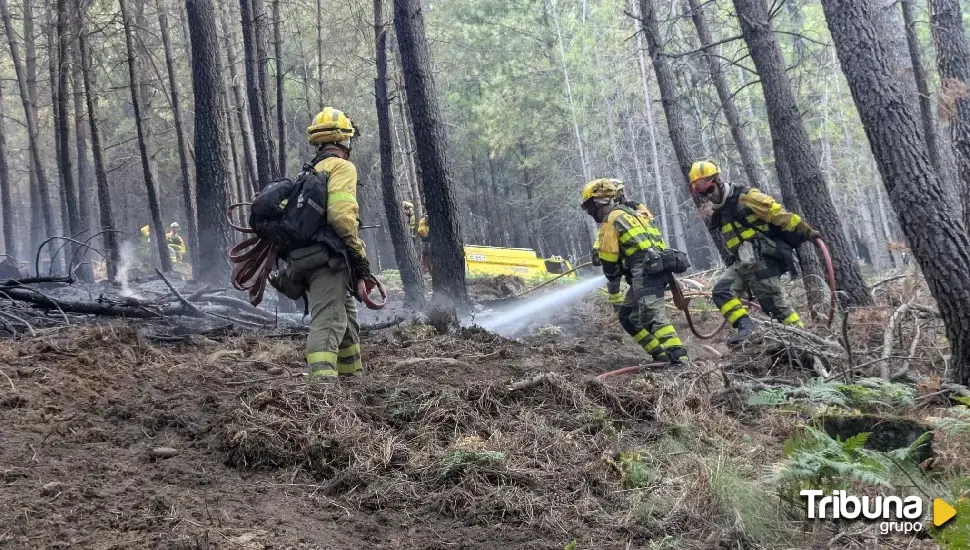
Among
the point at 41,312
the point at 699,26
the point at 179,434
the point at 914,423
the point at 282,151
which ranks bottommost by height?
the point at 914,423

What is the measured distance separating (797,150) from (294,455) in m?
7.49

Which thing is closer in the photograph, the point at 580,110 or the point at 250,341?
the point at 250,341

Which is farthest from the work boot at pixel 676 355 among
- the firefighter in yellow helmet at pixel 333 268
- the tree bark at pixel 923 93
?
the tree bark at pixel 923 93

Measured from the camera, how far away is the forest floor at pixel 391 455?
3.43 metres

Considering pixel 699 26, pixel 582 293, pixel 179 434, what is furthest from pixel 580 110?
pixel 179 434

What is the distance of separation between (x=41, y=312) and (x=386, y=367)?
3410mm

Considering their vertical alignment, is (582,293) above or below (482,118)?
below

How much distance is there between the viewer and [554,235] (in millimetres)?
44188

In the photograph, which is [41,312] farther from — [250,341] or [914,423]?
[914,423]

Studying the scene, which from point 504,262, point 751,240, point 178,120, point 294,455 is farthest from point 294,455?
point 504,262

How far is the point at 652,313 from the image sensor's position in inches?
303

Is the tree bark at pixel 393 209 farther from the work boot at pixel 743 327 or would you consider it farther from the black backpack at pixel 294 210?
the black backpack at pixel 294 210

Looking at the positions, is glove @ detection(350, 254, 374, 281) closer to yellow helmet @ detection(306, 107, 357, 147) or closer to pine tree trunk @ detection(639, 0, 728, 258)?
yellow helmet @ detection(306, 107, 357, 147)

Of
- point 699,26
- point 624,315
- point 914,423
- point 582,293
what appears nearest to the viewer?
point 914,423
